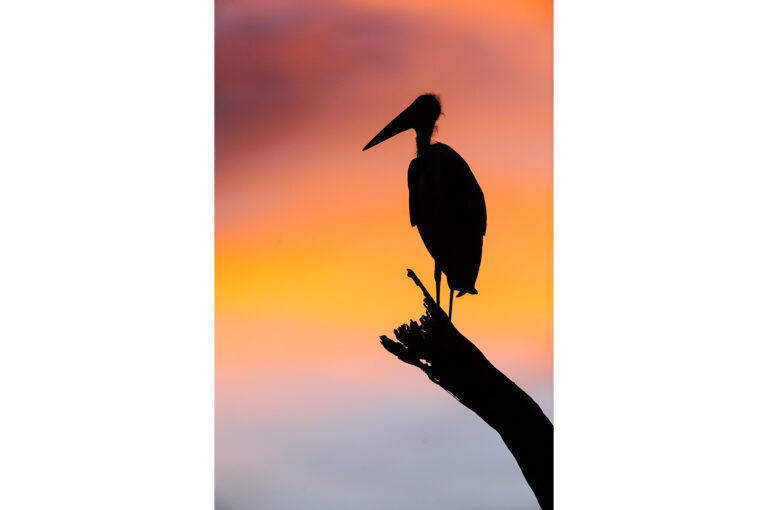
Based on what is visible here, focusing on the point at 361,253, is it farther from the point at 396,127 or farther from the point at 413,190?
the point at 396,127

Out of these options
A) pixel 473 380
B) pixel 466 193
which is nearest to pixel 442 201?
pixel 466 193

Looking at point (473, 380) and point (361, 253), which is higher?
point (361, 253)

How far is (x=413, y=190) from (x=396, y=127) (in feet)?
0.78

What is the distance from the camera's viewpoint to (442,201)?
9.36 feet

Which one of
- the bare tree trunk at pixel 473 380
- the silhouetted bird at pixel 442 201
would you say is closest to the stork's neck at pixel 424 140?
the silhouetted bird at pixel 442 201

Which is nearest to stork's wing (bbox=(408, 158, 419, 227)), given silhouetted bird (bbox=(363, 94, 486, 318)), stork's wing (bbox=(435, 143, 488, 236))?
silhouetted bird (bbox=(363, 94, 486, 318))

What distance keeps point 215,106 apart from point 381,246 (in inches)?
32.3

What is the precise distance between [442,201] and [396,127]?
32cm

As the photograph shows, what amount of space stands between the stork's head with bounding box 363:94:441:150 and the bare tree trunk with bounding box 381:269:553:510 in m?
0.51

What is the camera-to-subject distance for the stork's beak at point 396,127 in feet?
9.26

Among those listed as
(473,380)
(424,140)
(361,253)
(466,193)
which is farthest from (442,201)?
(473,380)

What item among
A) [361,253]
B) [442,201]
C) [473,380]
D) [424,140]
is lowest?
[473,380]

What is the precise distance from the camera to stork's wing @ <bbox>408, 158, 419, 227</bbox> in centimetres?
282
